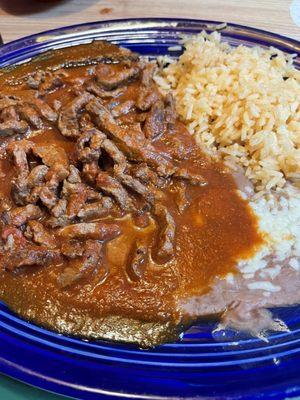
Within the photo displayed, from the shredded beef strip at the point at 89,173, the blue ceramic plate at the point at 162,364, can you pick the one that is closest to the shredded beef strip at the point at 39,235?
the shredded beef strip at the point at 89,173

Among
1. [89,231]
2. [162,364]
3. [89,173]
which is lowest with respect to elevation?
[162,364]

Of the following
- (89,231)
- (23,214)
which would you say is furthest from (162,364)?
(23,214)

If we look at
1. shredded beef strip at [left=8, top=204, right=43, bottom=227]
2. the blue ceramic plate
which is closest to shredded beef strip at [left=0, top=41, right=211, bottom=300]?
shredded beef strip at [left=8, top=204, right=43, bottom=227]

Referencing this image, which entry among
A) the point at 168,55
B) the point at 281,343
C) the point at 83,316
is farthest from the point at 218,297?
the point at 168,55

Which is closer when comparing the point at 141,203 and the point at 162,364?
the point at 162,364

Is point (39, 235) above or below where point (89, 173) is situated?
below

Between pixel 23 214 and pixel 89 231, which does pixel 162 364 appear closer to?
pixel 89 231

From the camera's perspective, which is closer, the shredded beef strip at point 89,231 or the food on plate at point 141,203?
the food on plate at point 141,203

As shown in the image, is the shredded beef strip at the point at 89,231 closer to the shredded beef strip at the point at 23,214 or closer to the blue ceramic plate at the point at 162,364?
the shredded beef strip at the point at 23,214
